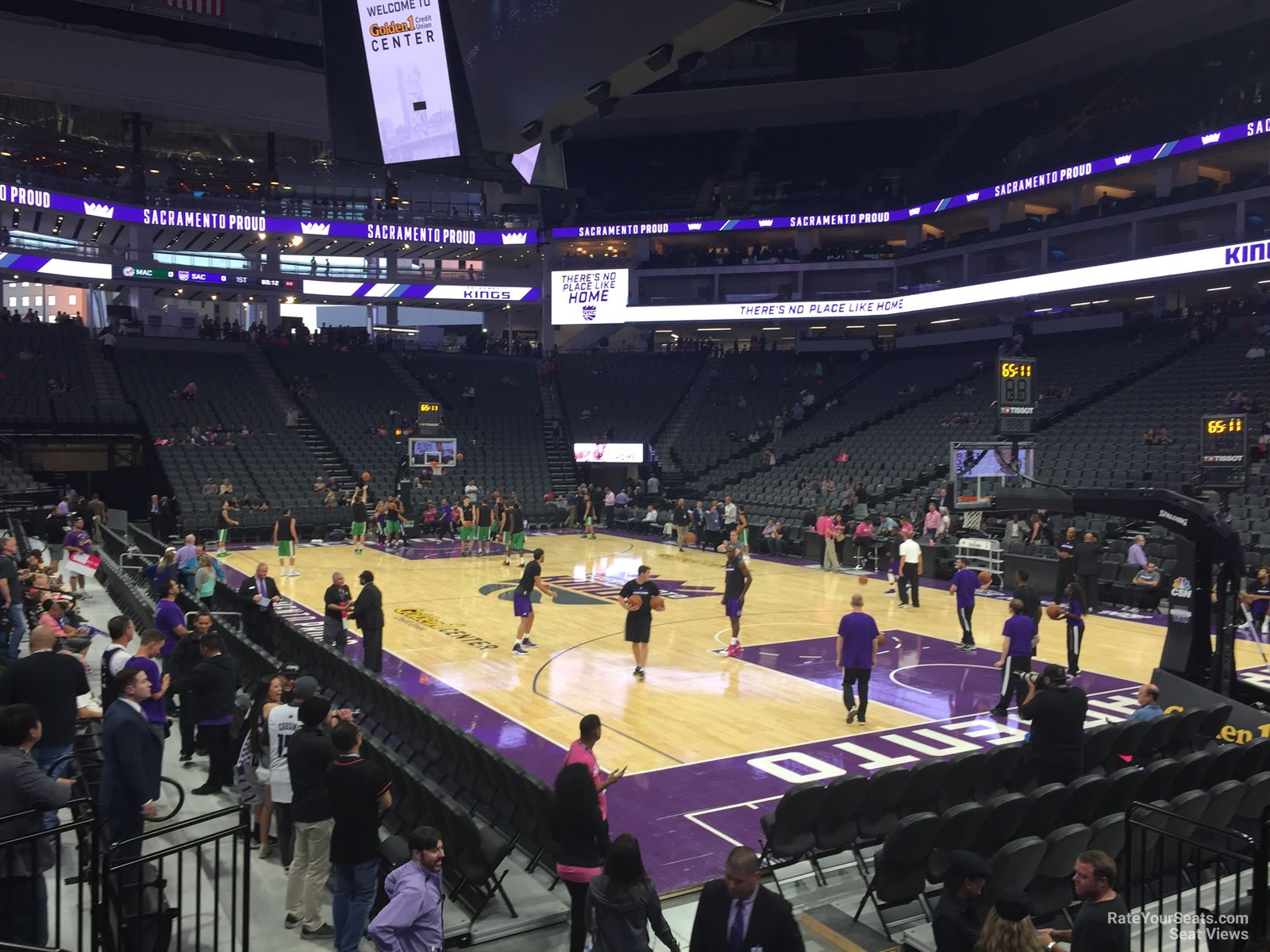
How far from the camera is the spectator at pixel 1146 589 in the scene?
61.9 feet

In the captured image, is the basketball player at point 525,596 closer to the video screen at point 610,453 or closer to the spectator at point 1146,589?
the spectator at point 1146,589

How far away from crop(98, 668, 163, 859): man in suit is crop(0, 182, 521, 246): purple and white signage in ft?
106

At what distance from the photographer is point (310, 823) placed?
19.4ft

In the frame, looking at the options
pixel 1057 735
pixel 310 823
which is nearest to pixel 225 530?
pixel 310 823

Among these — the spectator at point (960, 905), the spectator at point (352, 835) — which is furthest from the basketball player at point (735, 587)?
the spectator at point (960, 905)

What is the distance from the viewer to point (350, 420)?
35875 mm

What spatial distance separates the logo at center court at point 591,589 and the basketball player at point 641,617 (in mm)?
5781

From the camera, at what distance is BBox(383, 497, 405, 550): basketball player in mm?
26875

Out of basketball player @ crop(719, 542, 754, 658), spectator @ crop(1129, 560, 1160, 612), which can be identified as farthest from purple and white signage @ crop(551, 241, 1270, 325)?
basketball player @ crop(719, 542, 754, 658)

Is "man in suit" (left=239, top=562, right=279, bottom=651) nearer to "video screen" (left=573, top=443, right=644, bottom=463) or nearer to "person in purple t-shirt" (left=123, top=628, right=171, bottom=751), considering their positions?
"person in purple t-shirt" (left=123, top=628, right=171, bottom=751)

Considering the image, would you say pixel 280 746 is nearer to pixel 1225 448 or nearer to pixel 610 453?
pixel 1225 448

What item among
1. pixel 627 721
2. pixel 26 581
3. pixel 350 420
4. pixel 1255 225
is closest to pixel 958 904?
pixel 627 721

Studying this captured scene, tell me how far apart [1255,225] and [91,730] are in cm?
3254

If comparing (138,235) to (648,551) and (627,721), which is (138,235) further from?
(627,721)
